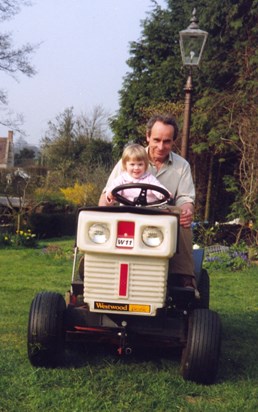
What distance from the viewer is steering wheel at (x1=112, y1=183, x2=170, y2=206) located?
4047 millimetres

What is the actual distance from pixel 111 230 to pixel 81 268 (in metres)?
0.72

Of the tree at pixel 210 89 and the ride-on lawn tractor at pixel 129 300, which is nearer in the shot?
the ride-on lawn tractor at pixel 129 300

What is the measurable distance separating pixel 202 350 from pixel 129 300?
1.85ft

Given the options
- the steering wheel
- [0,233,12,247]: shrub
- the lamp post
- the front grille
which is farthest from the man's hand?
[0,233,12,247]: shrub

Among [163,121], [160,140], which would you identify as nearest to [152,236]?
[160,140]

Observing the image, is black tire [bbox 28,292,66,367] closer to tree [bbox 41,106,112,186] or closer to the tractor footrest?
the tractor footrest

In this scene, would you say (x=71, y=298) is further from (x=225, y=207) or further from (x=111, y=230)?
(x=225, y=207)

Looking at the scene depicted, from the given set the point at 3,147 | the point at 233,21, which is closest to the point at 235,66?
the point at 233,21

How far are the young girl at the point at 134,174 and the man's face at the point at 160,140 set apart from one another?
34 centimetres

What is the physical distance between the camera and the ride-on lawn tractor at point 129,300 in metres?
3.79

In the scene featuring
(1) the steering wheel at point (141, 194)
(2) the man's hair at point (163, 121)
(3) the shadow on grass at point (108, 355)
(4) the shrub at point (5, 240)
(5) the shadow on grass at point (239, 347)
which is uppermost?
(2) the man's hair at point (163, 121)

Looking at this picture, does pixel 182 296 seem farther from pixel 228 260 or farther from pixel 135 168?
pixel 228 260

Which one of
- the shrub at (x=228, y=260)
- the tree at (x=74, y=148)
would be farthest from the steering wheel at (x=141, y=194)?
the tree at (x=74, y=148)

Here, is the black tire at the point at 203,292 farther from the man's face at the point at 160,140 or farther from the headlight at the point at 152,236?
the headlight at the point at 152,236
